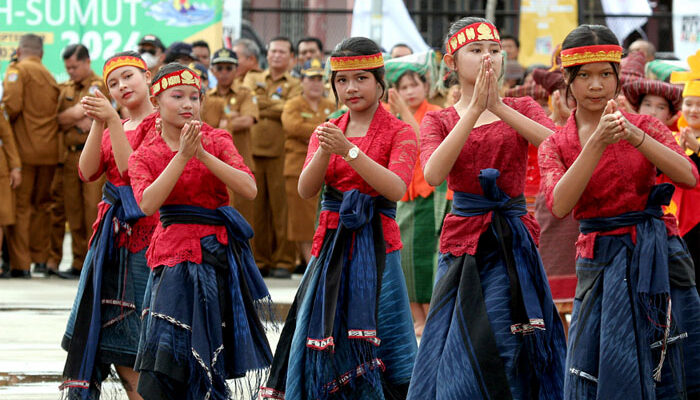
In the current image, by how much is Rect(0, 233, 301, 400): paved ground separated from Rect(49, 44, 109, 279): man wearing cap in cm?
57

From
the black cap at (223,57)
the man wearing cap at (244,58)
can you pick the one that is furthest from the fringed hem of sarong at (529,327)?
the man wearing cap at (244,58)

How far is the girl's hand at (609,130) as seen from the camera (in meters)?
4.35

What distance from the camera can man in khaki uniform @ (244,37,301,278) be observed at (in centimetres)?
1272

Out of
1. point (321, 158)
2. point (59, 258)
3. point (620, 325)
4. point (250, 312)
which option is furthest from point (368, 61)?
point (59, 258)

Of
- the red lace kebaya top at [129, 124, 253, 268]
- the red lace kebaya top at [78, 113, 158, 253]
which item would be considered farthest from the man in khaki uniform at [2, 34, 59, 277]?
the red lace kebaya top at [129, 124, 253, 268]

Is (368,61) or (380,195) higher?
(368,61)

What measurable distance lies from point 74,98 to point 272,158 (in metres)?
2.15

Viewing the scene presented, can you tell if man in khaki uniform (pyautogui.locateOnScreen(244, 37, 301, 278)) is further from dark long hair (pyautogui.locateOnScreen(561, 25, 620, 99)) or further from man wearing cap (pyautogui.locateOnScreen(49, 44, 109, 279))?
dark long hair (pyautogui.locateOnScreen(561, 25, 620, 99))

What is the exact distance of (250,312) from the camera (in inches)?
229

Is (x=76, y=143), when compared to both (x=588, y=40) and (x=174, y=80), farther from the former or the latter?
(x=588, y=40)

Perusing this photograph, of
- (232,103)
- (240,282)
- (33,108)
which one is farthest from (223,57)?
(240,282)

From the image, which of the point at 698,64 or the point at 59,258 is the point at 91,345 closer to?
the point at 698,64

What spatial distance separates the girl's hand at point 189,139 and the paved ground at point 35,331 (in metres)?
2.11

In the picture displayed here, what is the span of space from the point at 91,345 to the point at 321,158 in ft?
5.56
